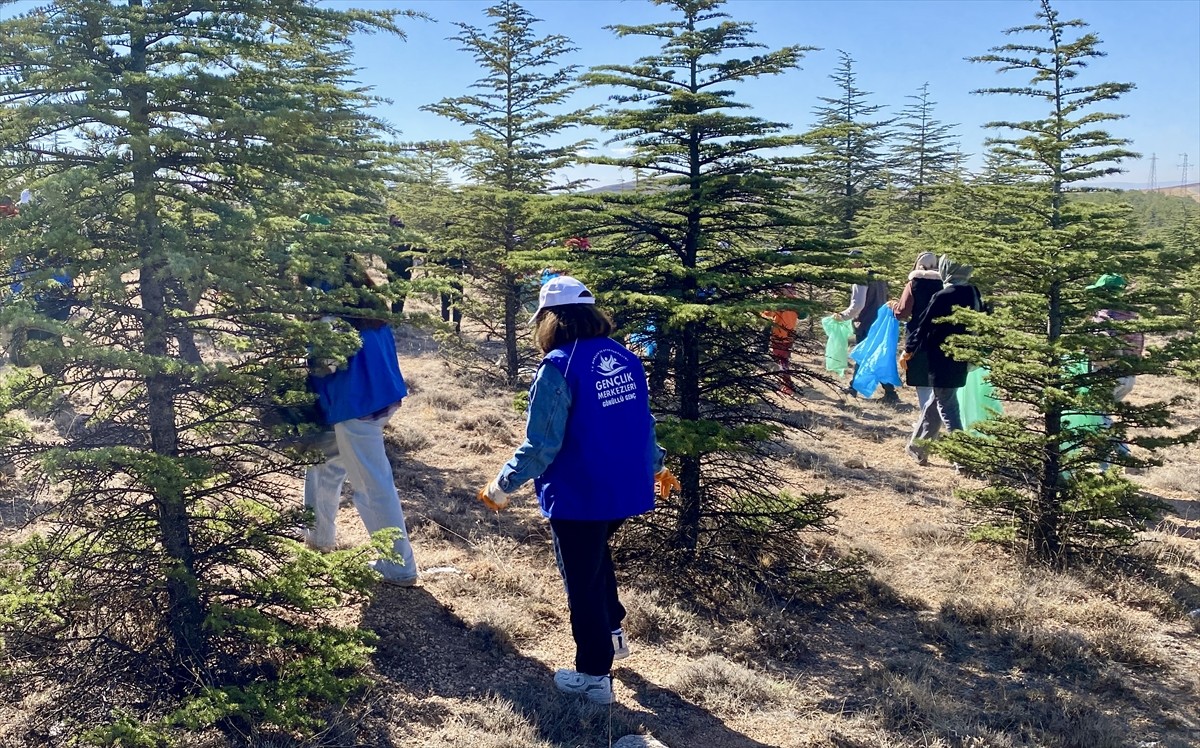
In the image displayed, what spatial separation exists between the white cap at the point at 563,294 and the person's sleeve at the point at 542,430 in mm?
321

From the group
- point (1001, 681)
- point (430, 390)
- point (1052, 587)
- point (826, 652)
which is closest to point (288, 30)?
point (826, 652)

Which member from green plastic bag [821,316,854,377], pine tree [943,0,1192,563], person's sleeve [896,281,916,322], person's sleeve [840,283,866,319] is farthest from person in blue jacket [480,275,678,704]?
person's sleeve [840,283,866,319]

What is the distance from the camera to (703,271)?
5.27 metres

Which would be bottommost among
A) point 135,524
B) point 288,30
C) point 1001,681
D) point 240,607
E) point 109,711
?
point 1001,681

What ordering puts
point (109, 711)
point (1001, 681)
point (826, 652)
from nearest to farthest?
point (109, 711)
point (1001, 681)
point (826, 652)

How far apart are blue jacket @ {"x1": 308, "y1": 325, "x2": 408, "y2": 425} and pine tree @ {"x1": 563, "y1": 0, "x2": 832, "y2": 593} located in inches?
49.5

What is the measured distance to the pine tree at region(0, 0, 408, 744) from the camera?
3337mm

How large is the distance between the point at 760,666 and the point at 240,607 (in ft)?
8.95

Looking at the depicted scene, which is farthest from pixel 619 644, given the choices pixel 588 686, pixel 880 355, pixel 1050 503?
pixel 880 355

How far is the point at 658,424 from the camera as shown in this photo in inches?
200

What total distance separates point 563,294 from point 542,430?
2.08ft

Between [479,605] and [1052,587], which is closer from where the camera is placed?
[479,605]

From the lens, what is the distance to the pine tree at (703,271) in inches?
202

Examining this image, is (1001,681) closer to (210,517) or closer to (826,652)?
(826,652)
